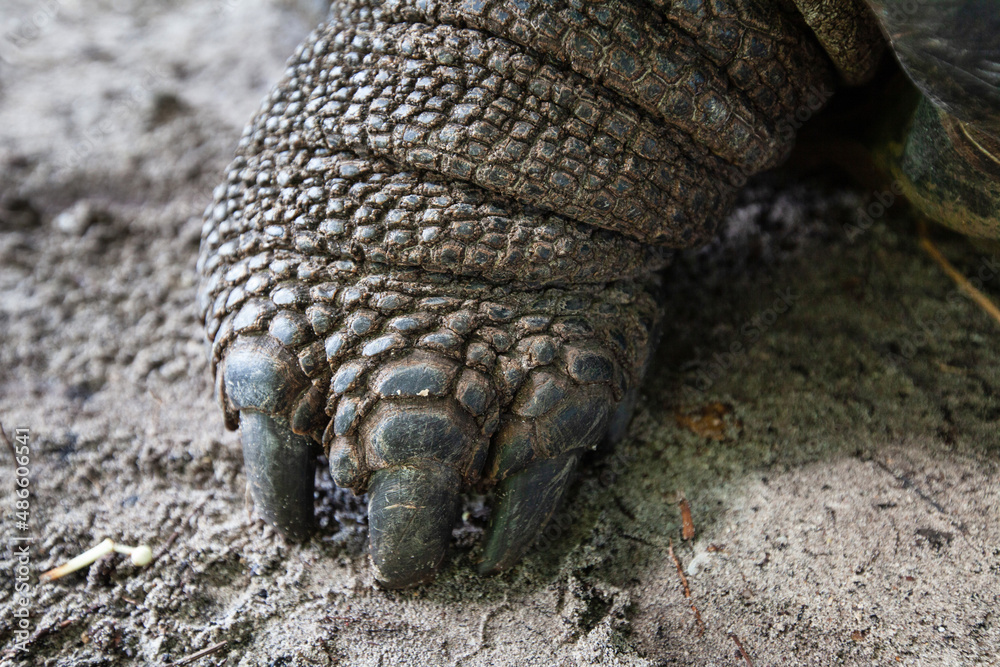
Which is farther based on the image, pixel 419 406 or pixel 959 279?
pixel 959 279

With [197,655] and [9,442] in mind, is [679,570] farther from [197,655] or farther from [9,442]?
[9,442]

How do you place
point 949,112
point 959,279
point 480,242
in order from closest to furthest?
1. point 949,112
2. point 480,242
3. point 959,279

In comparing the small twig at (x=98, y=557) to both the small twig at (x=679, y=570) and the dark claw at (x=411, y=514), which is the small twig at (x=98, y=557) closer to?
the dark claw at (x=411, y=514)

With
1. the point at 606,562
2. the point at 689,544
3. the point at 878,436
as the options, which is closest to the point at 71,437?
the point at 606,562

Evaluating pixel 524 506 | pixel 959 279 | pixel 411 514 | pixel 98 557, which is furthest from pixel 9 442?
pixel 959 279

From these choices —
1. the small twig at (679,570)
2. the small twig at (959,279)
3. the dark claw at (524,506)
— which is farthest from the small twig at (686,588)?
the small twig at (959,279)

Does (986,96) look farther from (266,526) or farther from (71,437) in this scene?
(71,437)

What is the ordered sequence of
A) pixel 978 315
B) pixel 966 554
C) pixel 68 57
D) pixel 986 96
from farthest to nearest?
pixel 68 57
pixel 978 315
pixel 966 554
pixel 986 96
